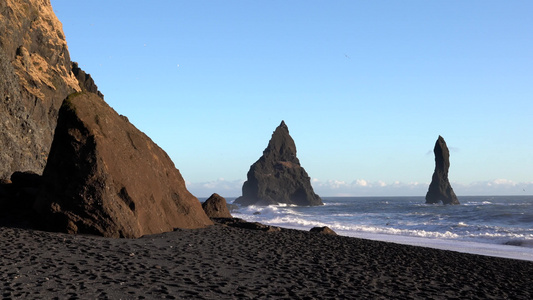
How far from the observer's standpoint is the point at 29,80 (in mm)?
48562

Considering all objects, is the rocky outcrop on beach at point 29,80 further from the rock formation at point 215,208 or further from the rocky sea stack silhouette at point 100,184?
the rocky sea stack silhouette at point 100,184

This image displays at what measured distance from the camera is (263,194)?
15800cm

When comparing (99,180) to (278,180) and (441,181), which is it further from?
(278,180)

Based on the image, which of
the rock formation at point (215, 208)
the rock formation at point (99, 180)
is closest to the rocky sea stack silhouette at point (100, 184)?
the rock formation at point (99, 180)

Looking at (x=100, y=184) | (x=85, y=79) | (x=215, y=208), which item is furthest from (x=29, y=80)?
(x=100, y=184)

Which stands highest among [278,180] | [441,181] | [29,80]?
[29,80]

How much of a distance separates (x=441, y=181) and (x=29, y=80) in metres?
129

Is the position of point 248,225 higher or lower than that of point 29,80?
lower

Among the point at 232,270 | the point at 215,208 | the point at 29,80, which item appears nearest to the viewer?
the point at 232,270

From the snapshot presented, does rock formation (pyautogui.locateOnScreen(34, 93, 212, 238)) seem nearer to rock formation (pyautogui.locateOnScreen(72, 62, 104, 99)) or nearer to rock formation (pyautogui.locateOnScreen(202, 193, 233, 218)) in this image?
rock formation (pyautogui.locateOnScreen(202, 193, 233, 218))

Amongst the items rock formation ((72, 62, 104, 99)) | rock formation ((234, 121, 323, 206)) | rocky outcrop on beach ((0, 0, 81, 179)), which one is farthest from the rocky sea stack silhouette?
rock formation ((234, 121, 323, 206))

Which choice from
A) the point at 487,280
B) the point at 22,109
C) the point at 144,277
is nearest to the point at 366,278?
the point at 487,280

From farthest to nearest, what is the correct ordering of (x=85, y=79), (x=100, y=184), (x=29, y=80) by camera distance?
(x=85, y=79) → (x=29, y=80) → (x=100, y=184)

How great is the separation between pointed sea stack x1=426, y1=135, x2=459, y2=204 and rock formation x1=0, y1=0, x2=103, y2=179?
393 ft
